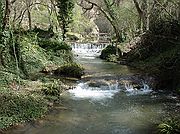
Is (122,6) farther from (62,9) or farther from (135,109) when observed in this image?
(135,109)

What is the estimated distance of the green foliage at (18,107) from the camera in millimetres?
13617

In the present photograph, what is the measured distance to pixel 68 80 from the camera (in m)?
22.6

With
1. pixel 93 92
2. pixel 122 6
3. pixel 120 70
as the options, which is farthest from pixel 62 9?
pixel 93 92

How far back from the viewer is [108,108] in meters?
16.8

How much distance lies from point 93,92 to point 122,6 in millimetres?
25416

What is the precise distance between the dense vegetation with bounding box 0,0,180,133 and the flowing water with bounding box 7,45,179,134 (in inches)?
33.2

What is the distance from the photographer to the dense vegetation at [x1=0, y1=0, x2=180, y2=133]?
15766 millimetres

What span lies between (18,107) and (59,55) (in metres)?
14.4

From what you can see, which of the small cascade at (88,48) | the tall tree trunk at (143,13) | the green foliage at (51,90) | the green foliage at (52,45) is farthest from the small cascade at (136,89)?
the small cascade at (88,48)

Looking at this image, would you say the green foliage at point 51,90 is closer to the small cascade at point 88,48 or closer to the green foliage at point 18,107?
the green foliage at point 18,107

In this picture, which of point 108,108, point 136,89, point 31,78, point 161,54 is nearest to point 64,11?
point 161,54

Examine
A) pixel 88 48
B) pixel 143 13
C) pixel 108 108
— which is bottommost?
pixel 108 108

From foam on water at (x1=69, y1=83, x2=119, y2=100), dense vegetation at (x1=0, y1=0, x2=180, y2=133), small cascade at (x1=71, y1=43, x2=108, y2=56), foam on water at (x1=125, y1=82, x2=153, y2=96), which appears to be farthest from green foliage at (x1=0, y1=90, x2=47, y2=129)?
small cascade at (x1=71, y1=43, x2=108, y2=56)

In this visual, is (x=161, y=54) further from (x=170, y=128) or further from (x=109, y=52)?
(x=170, y=128)
